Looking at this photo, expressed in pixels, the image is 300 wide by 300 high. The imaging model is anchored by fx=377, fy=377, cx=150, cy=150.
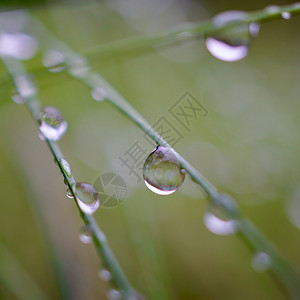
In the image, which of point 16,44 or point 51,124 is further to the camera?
point 16,44

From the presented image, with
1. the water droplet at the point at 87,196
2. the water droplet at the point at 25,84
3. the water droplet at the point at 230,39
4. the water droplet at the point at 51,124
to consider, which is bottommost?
the water droplet at the point at 87,196

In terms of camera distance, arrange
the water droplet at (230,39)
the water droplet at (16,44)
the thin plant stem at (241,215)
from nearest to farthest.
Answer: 1. the thin plant stem at (241,215)
2. the water droplet at (230,39)
3. the water droplet at (16,44)

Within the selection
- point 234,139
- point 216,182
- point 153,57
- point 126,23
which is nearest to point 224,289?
point 216,182

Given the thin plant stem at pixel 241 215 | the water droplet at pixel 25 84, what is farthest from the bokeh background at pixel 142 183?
the thin plant stem at pixel 241 215

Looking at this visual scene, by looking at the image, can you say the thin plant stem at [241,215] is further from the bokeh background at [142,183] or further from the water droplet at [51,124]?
the bokeh background at [142,183]

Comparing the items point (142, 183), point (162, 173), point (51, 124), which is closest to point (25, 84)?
point (51, 124)

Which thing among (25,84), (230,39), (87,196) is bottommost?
(87,196)

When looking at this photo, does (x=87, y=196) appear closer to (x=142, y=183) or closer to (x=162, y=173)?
(x=162, y=173)
